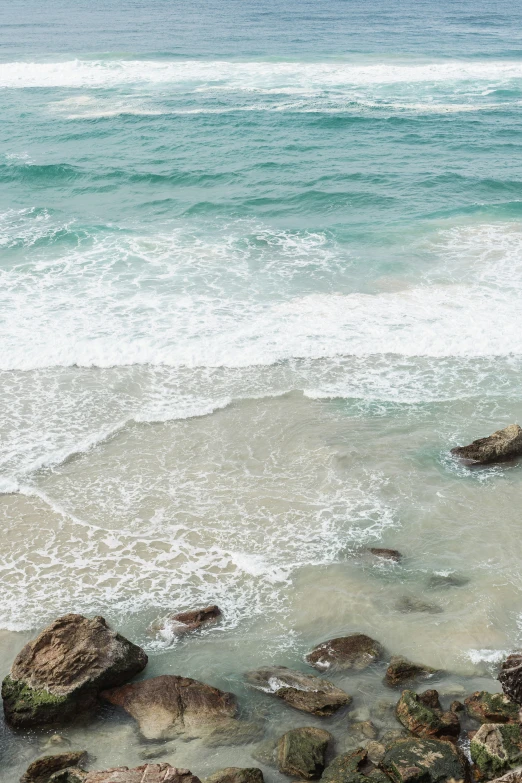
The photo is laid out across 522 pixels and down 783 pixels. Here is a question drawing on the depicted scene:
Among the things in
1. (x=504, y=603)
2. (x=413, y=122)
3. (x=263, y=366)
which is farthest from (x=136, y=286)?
(x=413, y=122)

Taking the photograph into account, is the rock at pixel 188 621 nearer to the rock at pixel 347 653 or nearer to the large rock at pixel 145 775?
the rock at pixel 347 653

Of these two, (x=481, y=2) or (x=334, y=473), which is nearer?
(x=334, y=473)

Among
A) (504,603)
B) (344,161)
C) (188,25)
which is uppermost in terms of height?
(188,25)

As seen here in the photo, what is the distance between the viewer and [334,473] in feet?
40.0

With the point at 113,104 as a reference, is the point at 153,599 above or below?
below

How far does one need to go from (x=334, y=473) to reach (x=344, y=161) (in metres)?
21.2

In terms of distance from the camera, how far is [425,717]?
7.29 meters

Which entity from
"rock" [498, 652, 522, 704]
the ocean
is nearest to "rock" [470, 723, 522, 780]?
"rock" [498, 652, 522, 704]

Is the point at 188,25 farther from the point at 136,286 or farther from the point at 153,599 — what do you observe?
the point at 153,599

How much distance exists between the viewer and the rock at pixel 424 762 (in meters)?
6.66

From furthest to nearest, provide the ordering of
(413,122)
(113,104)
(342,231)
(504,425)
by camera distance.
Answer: (113,104)
(413,122)
(342,231)
(504,425)

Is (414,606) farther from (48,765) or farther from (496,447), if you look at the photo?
(48,765)

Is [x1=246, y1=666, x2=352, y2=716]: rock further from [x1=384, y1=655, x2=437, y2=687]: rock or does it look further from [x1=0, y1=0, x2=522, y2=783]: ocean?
[x1=384, y1=655, x2=437, y2=687]: rock

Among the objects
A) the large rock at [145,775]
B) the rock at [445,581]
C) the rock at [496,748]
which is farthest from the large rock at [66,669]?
the rock at [445,581]
